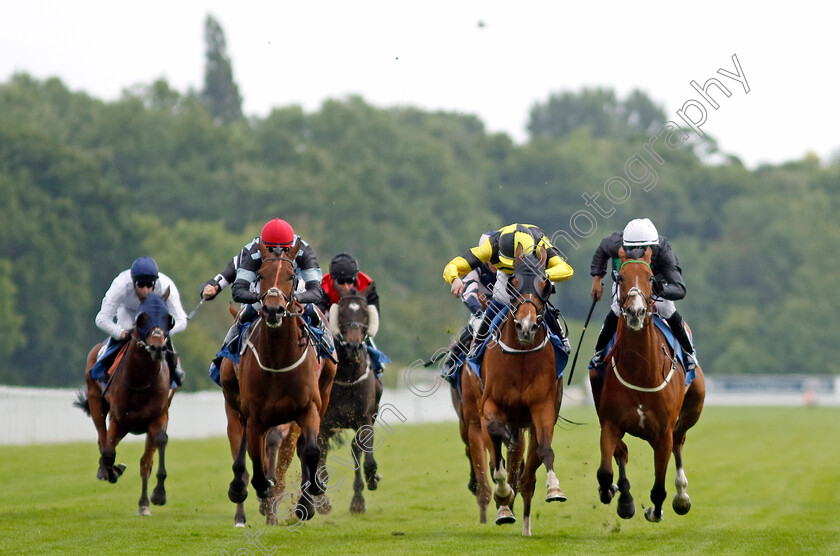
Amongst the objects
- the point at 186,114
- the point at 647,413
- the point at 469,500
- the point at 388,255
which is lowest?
the point at 469,500

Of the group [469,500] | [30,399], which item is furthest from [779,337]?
[469,500]

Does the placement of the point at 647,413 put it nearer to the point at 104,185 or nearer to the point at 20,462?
the point at 20,462

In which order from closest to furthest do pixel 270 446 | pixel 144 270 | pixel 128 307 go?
pixel 270 446, pixel 144 270, pixel 128 307

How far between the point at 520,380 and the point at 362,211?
5252cm

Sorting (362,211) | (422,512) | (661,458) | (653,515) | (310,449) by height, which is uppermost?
(362,211)

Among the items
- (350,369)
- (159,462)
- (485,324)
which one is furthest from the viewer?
(350,369)

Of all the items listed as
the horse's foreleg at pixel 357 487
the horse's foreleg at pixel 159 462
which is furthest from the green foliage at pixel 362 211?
the horse's foreleg at pixel 159 462

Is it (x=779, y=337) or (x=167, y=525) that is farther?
(x=779, y=337)

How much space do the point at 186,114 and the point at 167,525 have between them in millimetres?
57359

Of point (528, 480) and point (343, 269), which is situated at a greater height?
point (343, 269)

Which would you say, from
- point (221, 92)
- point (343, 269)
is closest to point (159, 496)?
point (343, 269)

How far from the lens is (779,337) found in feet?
259

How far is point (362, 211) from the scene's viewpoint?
63.3 meters

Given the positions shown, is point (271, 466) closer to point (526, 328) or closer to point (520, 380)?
point (520, 380)
